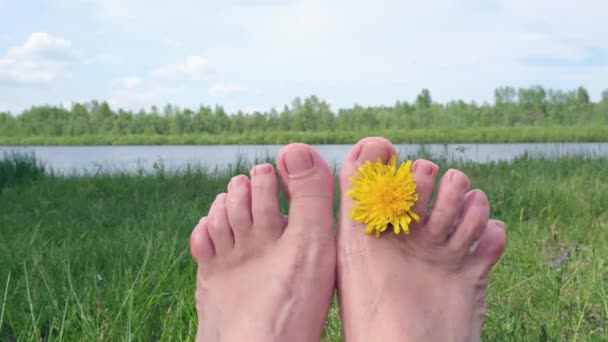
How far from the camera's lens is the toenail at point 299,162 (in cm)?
120

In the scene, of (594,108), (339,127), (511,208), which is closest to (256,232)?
(511,208)

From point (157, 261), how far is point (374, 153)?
0.57 m

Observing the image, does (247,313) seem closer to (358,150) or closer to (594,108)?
(358,150)

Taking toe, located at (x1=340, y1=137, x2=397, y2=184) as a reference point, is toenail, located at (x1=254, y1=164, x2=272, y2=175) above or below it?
below

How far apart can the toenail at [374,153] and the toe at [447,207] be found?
137mm

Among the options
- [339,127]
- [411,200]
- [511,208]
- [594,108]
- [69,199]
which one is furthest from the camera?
[594,108]

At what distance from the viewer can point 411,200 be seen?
1.08 m

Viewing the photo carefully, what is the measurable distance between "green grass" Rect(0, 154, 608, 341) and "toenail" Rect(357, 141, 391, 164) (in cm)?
38

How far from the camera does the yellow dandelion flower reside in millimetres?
1044

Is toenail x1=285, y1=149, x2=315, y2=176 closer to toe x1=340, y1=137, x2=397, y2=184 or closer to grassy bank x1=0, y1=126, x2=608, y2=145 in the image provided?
toe x1=340, y1=137, x2=397, y2=184

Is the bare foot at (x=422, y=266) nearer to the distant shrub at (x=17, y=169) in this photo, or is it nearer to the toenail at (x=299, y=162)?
the toenail at (x=299, y=162)

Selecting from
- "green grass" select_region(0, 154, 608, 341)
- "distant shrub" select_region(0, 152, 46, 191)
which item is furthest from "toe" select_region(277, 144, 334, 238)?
"distant shrub" select_region(0, 152, 46, 191)

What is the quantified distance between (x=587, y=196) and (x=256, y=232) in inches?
70.6

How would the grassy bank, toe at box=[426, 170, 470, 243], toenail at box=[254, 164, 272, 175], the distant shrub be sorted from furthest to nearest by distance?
the grassy bank
the distant shrub
toenail at box=[254, 164, 272, 175]
toe at box=[426, 170, 470, 243]
